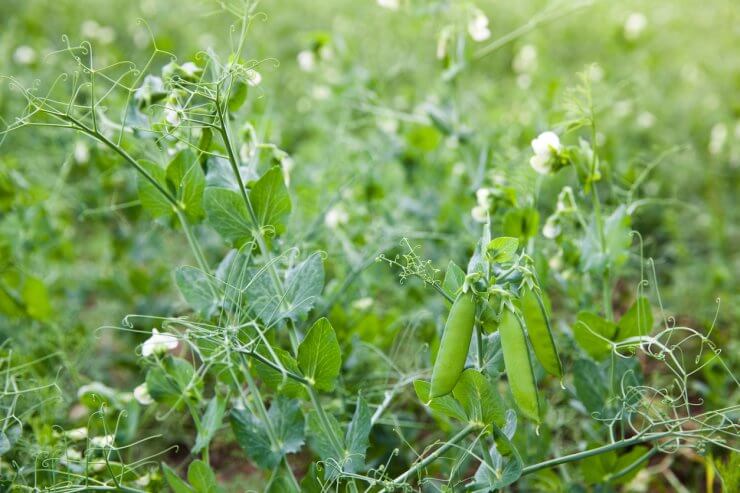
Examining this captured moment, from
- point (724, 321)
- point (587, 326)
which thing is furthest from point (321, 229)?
point (724, 321)

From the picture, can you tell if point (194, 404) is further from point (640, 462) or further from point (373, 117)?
point (373, 117)

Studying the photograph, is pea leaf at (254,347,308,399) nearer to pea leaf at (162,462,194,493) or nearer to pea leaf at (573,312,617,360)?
pea leaf at (162,462,194,493)

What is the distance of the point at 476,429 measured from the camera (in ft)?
3.54

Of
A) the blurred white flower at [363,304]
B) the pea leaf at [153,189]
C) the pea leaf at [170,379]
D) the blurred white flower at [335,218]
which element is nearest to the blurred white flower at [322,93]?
the blurred white flower at [335,218]

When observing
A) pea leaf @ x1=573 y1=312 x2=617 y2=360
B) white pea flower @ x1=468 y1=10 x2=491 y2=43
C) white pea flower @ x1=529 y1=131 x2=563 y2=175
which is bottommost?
pea leaf @ x1=573 y1=312 x2=617 y2=360

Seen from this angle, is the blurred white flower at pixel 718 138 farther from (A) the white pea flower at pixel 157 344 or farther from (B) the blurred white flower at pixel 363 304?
(A) the white pea flower at pixel 157 344

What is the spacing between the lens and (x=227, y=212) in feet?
3.88

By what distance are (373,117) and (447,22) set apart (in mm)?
524

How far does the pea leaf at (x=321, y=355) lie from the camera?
1.08 m

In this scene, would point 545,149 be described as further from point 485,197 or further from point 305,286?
point 305,286

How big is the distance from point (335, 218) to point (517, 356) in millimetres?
1070

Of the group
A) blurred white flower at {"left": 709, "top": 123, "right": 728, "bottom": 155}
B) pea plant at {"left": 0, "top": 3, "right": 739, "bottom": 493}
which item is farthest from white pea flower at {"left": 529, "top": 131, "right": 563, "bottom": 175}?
blurred white flower at {"left": 709, "top": 123, "right": 728, "bottom": 155}

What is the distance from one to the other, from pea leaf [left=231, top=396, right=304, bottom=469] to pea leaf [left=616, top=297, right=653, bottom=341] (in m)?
0.62

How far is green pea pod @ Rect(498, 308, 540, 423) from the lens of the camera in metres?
0.95
